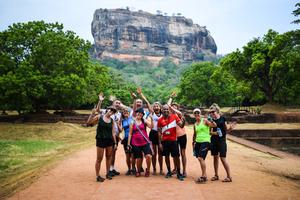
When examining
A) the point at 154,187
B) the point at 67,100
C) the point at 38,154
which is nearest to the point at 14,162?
the point at 38,154

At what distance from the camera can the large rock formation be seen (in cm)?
17450

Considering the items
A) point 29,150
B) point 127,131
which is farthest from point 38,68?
point 127,131

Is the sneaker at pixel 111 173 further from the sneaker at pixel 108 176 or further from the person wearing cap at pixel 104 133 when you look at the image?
the person wearing cap at pixel 104 133

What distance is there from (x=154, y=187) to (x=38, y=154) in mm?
8796

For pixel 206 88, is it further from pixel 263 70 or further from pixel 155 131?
pixel 155 131

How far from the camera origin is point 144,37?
589ft

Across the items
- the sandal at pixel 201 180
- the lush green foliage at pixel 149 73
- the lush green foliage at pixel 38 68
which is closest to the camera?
the sandal at pixel 201 180

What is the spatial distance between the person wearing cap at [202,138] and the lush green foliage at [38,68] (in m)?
21.5

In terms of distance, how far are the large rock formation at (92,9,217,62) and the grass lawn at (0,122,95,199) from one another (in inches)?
5767

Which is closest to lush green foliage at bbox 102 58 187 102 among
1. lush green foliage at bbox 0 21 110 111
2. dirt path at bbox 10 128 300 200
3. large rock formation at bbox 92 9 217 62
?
large rock formation at bbox 92 9 217 62

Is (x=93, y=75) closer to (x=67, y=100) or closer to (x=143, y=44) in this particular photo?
(x=67, y=100)

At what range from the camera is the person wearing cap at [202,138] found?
7402 mm

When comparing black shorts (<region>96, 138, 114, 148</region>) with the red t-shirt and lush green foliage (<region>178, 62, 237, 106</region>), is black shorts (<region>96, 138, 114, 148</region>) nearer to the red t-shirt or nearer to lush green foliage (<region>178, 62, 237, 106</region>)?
the red t-shirt

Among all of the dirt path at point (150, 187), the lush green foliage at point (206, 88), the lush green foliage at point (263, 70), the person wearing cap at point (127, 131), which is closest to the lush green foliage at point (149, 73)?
the lush green foliage at point (206, 88)
